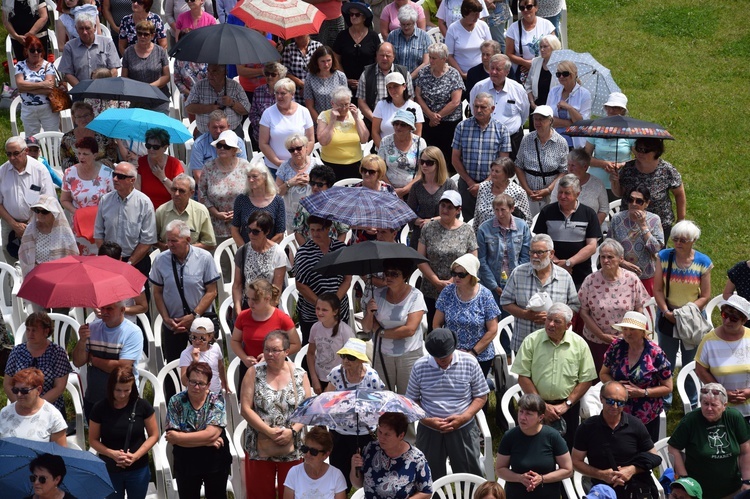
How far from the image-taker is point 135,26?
50.9 ft

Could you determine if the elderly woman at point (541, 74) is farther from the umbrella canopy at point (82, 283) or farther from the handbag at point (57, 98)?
the umbrella canopy at point (82, 283)

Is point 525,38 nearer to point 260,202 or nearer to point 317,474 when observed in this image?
point 260,202

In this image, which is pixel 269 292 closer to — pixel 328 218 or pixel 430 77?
pixel 328 218

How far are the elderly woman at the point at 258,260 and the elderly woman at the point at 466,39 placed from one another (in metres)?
4.55

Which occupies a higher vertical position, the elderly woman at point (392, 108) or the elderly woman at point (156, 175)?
the elderly woman at point (392, 108)

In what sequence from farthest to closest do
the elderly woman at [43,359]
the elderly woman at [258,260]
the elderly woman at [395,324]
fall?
1. the elderly woman at [258,260]
2. the elderly woman at [395,324]
3. the elderly woman at [43,359]

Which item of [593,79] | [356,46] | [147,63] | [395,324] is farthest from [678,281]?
[147,63]

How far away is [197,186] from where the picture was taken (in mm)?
13312

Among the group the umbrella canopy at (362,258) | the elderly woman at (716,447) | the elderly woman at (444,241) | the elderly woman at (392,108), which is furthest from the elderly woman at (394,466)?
the elderly woman at (392,108)

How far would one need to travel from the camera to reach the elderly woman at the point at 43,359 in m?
10.8

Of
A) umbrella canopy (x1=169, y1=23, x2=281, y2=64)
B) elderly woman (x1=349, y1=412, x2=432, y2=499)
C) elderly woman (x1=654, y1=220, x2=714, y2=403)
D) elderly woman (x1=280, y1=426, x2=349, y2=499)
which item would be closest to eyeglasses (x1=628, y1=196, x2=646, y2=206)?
elderly woman (x1=654, y1=220, x2=714, y2=403)

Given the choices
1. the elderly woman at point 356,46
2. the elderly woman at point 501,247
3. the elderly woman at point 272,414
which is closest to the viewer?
the elderly woman at point 272,414

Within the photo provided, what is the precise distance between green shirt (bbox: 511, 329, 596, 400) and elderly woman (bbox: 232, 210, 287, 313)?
2.33 meters

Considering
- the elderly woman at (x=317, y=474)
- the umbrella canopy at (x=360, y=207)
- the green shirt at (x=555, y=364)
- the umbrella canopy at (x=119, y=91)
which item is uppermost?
the umbrella canopy at (x=360, y=207)
